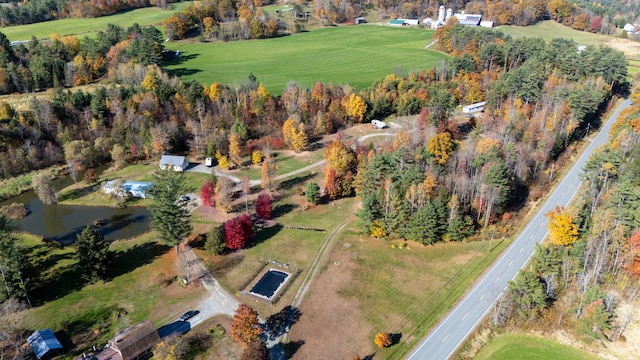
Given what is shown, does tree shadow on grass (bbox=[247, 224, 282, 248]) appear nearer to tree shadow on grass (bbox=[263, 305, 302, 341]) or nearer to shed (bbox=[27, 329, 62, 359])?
tree shadow on grass (bbox=[263, 305, 302, 341])

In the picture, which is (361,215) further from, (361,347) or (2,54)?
(2,54)

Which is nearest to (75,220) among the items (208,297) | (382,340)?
(208,297)

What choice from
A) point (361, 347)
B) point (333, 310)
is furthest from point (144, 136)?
point (361, 347)

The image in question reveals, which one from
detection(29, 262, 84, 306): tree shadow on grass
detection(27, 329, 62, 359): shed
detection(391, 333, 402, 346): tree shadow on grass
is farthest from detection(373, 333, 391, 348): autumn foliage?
detection(29, 262, 84, 306): tree shadow on grass

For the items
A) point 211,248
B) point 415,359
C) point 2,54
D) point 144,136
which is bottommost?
point 415,359

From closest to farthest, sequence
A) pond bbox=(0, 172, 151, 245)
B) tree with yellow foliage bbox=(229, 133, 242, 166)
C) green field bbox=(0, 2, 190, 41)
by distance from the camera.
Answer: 1. pond bbox=(0, 172, 151, 245)
2. tree with yellow foliage bbox=(229, 133, 242, 166)
3. green field bbox=(0, 2, 190, 41)

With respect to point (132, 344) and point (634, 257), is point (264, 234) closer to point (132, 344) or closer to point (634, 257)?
point (132, 344)
